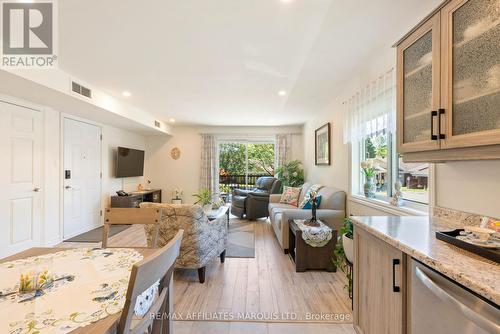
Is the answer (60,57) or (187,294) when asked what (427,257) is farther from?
(60,57)

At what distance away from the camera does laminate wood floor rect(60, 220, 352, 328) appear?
2.00 metres

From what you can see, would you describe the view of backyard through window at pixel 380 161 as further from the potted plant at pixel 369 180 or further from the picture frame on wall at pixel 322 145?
the picture frame on wall at pixel 322 145

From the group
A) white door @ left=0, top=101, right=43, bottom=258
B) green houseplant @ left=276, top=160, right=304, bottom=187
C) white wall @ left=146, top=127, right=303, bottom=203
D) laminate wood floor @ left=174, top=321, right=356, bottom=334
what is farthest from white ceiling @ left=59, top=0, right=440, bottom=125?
white wall @ left=146, top=127, right=303, bottom=203

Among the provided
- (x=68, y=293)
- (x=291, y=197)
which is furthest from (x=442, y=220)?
(x=291, y=197)

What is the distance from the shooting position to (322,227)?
2924mm

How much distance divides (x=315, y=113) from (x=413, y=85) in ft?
12.1

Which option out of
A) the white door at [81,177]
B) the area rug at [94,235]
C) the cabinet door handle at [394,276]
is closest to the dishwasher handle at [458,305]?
the cabinet door handle at [394,276]

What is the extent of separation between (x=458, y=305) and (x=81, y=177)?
530cm

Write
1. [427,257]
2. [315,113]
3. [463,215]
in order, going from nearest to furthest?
[427,257], [463,215], [315,113]

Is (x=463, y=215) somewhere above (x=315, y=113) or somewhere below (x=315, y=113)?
below

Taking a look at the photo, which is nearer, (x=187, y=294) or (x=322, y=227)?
(x=187, y=294)

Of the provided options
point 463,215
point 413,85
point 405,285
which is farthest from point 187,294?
point 413,85

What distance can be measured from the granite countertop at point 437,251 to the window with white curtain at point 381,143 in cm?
64

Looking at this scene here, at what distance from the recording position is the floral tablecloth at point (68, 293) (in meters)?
0.75
